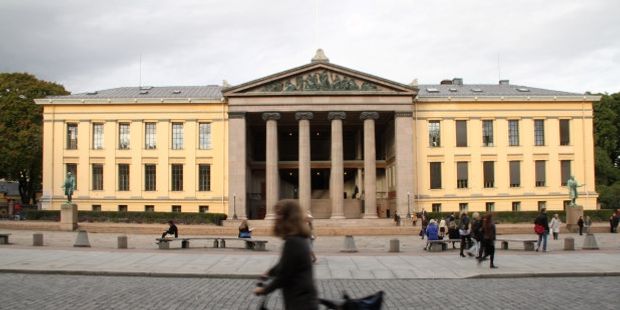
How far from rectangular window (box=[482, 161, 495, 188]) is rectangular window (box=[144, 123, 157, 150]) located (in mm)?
32879

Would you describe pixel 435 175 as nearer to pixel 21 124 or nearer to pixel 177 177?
pixel 177 177

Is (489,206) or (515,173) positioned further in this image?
(515,173)

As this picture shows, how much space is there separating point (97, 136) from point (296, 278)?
6222cm

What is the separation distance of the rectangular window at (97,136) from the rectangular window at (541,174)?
43488 mm

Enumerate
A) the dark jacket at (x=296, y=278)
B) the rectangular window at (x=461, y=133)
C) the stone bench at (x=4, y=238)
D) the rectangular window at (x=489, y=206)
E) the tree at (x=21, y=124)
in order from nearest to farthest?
the dark jacket at (x=296, y=278) → the stone bench at (x=4, y=238) → the rectangular window at (x=489, y=206) → the rectangular window at (x=461, y=133) → the tree at (x=21, y=124)

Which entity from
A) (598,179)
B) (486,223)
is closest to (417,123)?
(598,179)

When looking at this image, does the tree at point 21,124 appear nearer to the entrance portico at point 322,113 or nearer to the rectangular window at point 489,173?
the entrance portico at point 322,113

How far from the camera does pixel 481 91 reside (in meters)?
68.0

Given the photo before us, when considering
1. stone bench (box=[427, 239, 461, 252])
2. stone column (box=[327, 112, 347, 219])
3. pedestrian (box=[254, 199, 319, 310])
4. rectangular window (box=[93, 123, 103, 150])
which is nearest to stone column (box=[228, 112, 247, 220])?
stone column (box=[327, 112, 347, 219])

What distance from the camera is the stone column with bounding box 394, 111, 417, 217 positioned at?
6169 centimetres

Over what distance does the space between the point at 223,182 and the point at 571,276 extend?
47173mm

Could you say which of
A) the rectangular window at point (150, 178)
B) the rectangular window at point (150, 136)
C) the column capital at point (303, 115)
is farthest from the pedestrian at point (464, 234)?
the rectangular window at point (150, 136)

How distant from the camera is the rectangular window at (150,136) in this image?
216 feet

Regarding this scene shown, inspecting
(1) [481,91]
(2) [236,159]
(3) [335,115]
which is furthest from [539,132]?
(2) [236,159]
